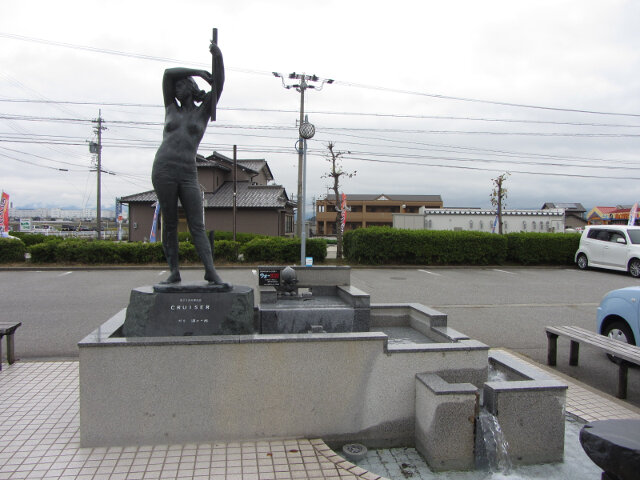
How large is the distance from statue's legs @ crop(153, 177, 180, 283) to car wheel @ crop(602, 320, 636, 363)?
606 cm

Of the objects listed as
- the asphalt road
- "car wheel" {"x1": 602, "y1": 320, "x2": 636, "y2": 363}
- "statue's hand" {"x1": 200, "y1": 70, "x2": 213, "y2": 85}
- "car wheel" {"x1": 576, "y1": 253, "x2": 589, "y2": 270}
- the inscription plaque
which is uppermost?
"statue's hand" {"x1": 200, "y1": 70, "x2": 213, "y2": 85}

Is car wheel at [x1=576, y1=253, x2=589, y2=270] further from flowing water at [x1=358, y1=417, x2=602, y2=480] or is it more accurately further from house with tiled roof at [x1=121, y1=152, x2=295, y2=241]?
house with tiled roof at [x1=121, y1=152, x2=295, y2=241]

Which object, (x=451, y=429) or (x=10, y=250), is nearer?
(x=451, y=429)

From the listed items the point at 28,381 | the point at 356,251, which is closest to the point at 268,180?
the point at 356,251

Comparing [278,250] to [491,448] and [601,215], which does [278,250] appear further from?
[601,215]

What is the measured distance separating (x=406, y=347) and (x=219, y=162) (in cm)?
3149

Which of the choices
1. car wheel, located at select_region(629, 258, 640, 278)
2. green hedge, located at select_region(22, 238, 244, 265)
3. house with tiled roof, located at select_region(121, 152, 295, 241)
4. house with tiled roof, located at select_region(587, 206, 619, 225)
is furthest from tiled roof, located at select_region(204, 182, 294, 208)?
house with tiled roof, located at select_region(587, 206, 619, 225)

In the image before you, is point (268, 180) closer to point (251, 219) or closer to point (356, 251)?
point (251, 219)

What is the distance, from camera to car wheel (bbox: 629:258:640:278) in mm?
16298

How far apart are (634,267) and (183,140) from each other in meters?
18.1

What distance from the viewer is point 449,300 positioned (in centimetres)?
1148

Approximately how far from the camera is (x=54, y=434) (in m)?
3.93

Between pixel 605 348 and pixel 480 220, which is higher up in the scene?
pixel 480 220

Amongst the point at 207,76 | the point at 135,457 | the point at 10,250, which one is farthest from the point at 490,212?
the point at 135,457
